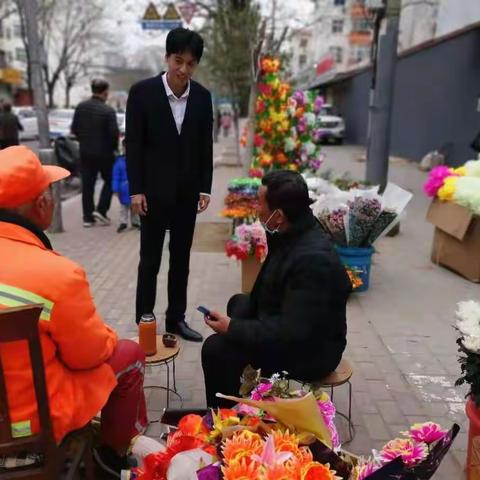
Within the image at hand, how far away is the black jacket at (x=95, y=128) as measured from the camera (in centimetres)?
720

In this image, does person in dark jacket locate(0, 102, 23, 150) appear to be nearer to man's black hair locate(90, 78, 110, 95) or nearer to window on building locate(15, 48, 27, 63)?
man's black hair locate(90, 78, 110, 95)

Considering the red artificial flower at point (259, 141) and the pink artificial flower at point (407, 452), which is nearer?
the pink artificial flower at point (407, 452)

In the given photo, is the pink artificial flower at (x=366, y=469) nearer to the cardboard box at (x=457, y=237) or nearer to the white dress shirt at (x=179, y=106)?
the white dress shirt at (x=179, y=106)

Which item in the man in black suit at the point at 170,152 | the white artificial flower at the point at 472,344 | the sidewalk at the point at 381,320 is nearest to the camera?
the white artificial flower at the point at 472,344

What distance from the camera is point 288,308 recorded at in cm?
218

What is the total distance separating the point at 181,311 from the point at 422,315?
2.02 metres

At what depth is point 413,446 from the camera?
6.05 ft

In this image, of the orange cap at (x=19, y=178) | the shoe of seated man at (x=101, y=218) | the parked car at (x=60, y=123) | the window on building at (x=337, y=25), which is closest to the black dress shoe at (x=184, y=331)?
the orange cap at (x=19, y=178)

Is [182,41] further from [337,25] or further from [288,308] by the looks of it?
[337,25]

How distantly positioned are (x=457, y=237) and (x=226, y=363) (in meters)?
3.45

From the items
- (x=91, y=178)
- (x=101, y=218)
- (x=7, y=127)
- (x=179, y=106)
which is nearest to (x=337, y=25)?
(x=7, y=127)

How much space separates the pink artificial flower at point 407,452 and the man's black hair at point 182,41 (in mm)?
→ 2342

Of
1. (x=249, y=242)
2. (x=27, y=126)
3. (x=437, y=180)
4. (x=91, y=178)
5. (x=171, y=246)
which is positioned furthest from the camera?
(x=27, y=126)

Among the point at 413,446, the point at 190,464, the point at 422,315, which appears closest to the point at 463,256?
the point at 422,315
